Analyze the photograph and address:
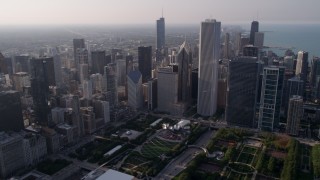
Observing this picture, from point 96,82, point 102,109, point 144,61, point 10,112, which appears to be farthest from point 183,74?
point 10,112

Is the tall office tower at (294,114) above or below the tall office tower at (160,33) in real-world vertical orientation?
below

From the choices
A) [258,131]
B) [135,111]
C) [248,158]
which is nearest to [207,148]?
[248,158]

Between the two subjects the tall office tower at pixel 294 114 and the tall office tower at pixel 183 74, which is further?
the tall office tower at pixel 183 74

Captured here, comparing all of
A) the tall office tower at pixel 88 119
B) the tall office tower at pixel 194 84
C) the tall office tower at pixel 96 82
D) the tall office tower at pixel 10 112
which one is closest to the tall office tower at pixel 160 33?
the tall office tower at pixel 96 82

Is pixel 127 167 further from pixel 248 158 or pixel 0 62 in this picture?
pixel 0 62

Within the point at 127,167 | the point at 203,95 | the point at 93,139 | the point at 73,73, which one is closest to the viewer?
the point at 127,167

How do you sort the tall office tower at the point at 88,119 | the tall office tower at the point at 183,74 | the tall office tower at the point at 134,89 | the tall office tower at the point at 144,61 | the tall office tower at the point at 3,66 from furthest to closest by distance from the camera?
the tall office tower at the point at 144,61
the tall office tower at the point at 3,66
the tall office tower at the point at 134,89
the tall office tower at the point at 183,74
the tall office tower at the point at 88,119

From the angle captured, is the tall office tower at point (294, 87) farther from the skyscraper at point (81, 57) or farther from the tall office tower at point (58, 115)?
the skyscraper at point (81, 57)
